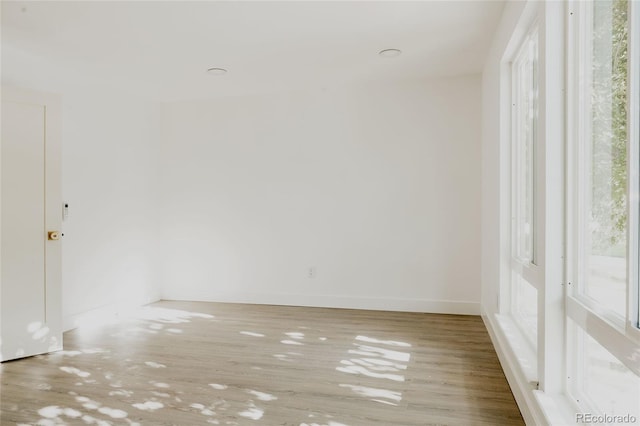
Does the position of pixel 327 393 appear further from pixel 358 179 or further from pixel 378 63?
pixel 378 63

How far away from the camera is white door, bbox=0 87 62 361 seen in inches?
123

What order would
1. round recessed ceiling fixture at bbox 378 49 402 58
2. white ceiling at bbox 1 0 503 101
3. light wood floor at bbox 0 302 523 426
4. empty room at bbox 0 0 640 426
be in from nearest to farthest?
empty room at bbox 0 0 640 426 < light wood floor at bbox 0 302 523 426 < white ceiling at bbox 1 0 503 101 < round recessed ceiling fixture at bbox 378 49 402 58

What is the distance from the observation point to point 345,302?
4.78 metres

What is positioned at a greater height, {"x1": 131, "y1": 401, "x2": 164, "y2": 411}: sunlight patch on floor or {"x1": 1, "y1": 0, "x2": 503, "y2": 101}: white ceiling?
{"x1": 1, "y1": 0, "x2": 503, "y2": 101}: white ceiling

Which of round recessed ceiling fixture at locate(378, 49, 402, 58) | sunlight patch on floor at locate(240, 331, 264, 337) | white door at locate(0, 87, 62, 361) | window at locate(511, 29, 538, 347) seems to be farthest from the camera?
sunlight patch on floor at locate(240, 331, 264, 337)

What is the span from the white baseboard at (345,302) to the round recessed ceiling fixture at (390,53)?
2505mm

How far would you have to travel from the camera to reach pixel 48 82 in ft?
12.9

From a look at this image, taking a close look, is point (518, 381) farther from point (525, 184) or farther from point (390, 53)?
point (390, 53)

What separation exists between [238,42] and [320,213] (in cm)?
209

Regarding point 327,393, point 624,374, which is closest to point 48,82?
point 327,393

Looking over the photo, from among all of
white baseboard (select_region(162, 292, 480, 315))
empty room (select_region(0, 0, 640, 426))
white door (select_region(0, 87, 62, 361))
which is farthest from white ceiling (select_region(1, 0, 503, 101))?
white baseboard (select_region(162, 292, 480, 315))

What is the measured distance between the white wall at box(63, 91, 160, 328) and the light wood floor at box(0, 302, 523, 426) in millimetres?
610

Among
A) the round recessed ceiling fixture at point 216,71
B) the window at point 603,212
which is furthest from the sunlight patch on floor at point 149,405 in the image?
the round recessed ceiling fixture at point 216,71

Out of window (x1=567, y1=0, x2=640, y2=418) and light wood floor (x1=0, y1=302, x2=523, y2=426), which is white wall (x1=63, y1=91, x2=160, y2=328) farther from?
window (x1=567, y1=0, x2=640, y2=418)
